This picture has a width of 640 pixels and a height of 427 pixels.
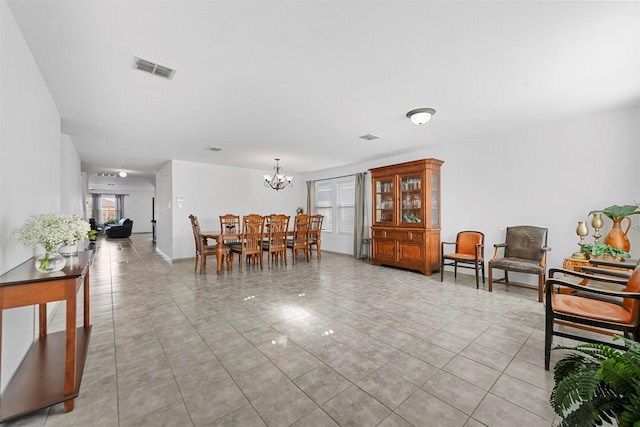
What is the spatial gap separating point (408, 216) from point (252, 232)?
311cm

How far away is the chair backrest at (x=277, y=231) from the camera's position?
5.56 meters

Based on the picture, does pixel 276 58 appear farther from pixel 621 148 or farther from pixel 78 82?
pixel 621 148

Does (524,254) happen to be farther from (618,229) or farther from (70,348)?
(70,348)

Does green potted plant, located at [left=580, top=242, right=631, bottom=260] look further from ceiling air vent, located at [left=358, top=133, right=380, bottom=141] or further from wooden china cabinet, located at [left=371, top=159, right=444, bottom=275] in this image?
ceiling air vent, located at [left=358, top=133, right=380, bottom=141]

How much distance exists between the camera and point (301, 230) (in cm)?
620

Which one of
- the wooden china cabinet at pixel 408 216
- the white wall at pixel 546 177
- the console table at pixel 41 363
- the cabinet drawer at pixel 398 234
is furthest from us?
the cabinet drawer at pixel 398 234

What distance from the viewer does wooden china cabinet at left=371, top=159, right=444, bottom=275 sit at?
494cm

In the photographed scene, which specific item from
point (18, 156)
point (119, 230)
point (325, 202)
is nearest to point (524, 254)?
point (325, 202)

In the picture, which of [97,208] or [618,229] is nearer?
[618,229]

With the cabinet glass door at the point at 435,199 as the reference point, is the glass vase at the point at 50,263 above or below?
below

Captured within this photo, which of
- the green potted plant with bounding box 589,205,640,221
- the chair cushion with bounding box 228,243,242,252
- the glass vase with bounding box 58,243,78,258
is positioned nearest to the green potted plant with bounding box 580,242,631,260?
the green potted plant with bounding box 589,205,640,221

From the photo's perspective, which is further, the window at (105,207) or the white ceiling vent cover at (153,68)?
the window at (105,207)

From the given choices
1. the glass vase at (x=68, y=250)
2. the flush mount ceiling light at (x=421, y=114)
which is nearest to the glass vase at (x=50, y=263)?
the glass vase at (x=68, y=250)

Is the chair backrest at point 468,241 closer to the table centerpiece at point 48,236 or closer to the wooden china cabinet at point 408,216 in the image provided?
the wooden china cabinet at point 408,216
